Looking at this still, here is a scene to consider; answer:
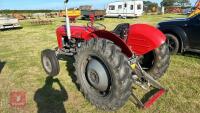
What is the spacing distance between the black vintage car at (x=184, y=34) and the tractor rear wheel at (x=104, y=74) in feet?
14.4

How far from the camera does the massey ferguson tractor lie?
3.51 m

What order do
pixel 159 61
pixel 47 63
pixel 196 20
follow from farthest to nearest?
pixel 196 20, pixel 47 63, pixel 159 61

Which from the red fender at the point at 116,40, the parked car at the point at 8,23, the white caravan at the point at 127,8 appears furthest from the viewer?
the white caravan at the point at 127,8

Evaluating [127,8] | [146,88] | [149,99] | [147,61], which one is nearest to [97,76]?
[149,99]

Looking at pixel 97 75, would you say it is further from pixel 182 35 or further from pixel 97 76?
pixel 182 35

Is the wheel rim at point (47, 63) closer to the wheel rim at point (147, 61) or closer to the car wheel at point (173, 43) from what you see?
the wheel rim at point (147, 61)

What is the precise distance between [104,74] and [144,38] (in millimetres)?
1121

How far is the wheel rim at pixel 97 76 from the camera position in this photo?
3.88 metres

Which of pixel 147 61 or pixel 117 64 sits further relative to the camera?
pixel 147 61

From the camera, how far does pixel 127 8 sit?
29.1 meters

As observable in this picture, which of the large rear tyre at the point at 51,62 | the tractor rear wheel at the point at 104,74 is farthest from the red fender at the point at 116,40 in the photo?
the large rear tyre at the point at 51,62

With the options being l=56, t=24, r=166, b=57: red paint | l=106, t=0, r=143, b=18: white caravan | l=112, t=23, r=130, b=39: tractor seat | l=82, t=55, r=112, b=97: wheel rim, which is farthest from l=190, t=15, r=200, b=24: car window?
l=106, t=0, r=143, b=18: white caravan

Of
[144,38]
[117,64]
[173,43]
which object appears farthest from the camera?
[173,43]

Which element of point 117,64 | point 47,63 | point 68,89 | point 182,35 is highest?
point 182,35
